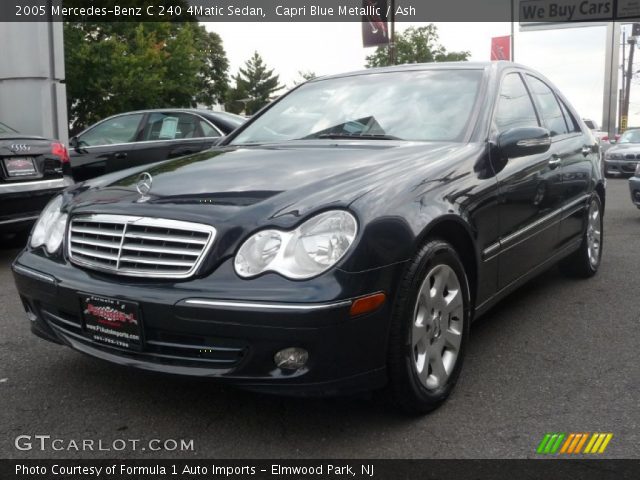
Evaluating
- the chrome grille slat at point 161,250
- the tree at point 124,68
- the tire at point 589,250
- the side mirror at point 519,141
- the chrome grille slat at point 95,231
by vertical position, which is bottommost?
the tire at point 589,250

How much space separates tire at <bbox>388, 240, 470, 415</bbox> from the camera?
102 inches

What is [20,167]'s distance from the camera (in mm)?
5836

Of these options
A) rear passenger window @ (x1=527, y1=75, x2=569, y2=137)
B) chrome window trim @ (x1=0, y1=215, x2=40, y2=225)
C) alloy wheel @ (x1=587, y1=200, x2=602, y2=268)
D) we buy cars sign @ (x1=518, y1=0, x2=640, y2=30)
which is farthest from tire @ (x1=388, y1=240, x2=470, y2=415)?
we buy cars sign @ (x1=518, y1=0, x2=640, y2=30)

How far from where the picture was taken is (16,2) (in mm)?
9625

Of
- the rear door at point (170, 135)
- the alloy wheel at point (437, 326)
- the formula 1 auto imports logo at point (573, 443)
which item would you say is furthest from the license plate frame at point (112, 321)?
the rear door at point (170, 135)

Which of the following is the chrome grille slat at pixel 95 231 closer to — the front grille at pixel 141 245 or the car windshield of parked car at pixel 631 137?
the front grille at pixel 141 245

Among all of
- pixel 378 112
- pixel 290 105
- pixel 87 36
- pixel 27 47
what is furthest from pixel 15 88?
pixel 87 36

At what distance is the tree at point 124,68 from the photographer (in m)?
26.3

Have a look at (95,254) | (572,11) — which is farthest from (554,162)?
(572,11)

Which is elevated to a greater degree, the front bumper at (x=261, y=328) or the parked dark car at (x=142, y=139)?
the parked dark car at (x=142, y=139)

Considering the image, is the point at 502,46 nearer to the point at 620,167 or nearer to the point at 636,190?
the point at 620,167

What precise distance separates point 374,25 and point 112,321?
642 inches

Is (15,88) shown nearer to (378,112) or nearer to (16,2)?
(16,2)

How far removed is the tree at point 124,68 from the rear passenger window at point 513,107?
24.2 meters
